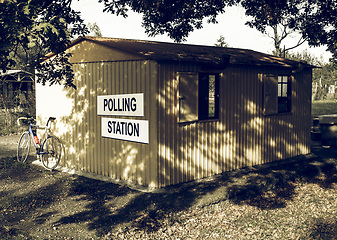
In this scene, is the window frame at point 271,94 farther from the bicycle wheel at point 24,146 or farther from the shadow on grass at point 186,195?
the bicycle wheel at point 24,146

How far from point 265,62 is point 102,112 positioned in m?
4.80

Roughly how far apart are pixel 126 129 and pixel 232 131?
9.48 feet

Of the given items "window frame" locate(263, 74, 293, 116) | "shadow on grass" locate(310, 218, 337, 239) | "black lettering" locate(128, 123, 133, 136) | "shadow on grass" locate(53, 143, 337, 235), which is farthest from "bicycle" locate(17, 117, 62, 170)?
"shadow on grass" locate(310, 218, 337, 239)

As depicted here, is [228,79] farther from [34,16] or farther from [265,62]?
[34,16]

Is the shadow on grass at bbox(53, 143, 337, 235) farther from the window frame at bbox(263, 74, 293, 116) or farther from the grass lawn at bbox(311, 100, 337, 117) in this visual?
the grass lawn at bbox(311, 100, 337, 117)

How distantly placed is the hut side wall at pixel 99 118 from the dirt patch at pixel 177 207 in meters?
0.50

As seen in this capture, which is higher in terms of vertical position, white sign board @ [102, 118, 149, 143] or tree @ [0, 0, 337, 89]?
tree @ [0, 0, 337, 89]

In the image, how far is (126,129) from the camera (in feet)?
28.2

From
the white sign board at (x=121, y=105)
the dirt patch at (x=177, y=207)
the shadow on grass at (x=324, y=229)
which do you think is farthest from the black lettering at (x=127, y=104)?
the shadow on grass at (x=324, y=229)

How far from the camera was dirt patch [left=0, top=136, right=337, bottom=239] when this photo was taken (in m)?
6.19

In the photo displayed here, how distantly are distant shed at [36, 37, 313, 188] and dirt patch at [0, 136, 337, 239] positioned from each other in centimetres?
58

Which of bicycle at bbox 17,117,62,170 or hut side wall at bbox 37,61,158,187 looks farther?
bicycle at bbox 17,117,62,170

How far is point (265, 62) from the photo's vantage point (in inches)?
419

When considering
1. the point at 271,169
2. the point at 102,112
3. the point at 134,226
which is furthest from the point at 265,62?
the point at 134,226
